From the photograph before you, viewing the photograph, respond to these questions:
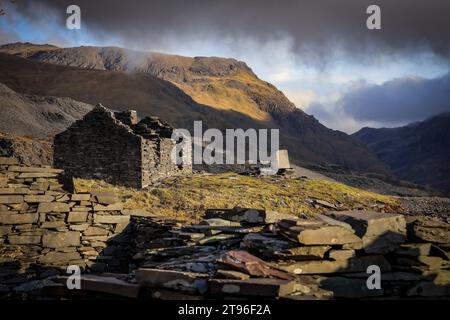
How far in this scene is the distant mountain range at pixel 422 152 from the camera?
13152 centimetres

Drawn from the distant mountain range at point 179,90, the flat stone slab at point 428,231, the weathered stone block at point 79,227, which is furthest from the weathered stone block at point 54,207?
the distant mountain range at point 179,90

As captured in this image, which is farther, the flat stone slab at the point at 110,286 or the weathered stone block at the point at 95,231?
the weathered stone block at the point at 95,231

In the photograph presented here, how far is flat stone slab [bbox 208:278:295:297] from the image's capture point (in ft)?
26.9

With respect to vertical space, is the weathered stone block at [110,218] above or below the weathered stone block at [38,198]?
below

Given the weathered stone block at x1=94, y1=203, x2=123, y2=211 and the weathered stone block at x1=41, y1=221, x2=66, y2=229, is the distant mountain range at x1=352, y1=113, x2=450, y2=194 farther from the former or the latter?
the weathered stone block at x1=41, y1=221, x2=66, y2=229

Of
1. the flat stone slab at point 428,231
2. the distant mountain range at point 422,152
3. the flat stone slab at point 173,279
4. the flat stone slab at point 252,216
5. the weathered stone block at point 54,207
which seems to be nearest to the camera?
the flat stone slab at point 173,279

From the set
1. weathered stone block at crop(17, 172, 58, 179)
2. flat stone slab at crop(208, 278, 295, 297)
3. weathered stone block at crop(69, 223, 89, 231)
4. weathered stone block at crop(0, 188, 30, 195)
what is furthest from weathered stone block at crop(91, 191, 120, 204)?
flat stone slab at crop(208, 278, 295, 297)

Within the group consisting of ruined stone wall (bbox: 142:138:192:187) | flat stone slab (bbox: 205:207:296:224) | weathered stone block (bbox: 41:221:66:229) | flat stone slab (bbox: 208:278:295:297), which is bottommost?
flat stone slab (bbox: 208:278:295:297)

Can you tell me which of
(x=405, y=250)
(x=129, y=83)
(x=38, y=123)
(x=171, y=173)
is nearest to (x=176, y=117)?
(x=129, y=83)

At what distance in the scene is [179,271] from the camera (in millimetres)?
9312

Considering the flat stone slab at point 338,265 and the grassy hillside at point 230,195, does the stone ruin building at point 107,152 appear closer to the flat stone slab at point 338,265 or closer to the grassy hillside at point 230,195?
the grassy hillside at point 230,195

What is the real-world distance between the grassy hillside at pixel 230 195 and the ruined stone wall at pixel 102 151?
127 centimetres

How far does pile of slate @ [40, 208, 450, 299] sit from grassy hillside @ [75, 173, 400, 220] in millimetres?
7681
